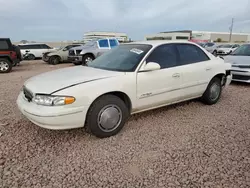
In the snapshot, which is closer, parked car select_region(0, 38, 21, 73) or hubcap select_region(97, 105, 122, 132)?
hubcap select_region(97, 105, 122, 132)

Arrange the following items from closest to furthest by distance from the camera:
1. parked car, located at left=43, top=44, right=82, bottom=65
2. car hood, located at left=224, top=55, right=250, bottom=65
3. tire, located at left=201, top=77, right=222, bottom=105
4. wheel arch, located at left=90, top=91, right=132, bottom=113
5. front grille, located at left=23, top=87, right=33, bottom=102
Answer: front grille, located at left=23, top=87, right=33, bottom=102 < wheel arch, located at left=90, top=91, right=132, bottom=113 < tire, located at left=201, top=77, right=222, bottom=105 < car hood, located at left=224, top=55, right=250, bottom=65 < parked car, located at left=43, top=44, right=82, bottom=65

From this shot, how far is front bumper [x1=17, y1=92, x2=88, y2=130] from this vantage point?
2.59 m

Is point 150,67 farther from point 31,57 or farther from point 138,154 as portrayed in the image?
point 31,57

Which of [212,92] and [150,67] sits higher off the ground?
[150,67]

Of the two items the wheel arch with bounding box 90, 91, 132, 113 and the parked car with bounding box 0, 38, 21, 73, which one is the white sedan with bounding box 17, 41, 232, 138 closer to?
the wheel arch with bounding box 90, 91, 132, 113

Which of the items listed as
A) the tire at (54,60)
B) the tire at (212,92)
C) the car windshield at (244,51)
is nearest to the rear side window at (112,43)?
the tire at (54,60)

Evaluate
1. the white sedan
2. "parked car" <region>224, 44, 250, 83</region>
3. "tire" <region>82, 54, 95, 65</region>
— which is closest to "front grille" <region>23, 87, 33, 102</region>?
the white sedan

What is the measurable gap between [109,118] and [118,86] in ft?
1.71

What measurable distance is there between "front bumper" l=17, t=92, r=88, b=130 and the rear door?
2.16m

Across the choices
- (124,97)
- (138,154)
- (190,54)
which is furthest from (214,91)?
(138,154)

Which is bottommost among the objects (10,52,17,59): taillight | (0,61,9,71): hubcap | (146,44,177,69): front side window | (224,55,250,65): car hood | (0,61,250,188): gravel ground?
(0,61,250,188): gravel ground

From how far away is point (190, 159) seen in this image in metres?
2.56

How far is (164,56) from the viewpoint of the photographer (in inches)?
145

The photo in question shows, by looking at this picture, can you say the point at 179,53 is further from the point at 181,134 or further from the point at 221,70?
the point at 181,134
